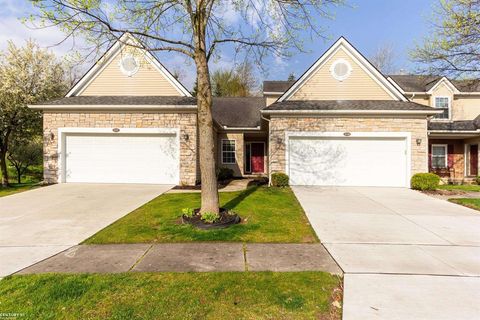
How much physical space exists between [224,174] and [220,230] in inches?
→ 398

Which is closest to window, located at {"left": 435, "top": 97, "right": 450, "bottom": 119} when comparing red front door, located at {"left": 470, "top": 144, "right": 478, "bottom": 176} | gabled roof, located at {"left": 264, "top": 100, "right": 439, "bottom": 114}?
red front door, located at {"left": 470, "top": 144, "right": 478, "bottom": 176}

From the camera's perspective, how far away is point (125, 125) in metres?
12.6

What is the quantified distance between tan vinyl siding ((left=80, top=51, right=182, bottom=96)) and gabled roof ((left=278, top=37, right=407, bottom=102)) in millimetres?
5938

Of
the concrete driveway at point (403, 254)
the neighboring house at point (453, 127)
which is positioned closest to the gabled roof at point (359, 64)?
the neighboring house at point (453, 127)

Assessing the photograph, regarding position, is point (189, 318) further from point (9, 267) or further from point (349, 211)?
point (349, 211)

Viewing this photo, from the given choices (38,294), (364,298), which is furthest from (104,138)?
(364,298)

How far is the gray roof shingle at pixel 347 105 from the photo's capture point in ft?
40.2

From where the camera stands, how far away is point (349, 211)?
7.77 m

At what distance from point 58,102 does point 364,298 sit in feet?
46.8

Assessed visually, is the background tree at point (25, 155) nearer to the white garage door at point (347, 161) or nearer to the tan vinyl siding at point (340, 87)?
the white garage door at point (347, 161)

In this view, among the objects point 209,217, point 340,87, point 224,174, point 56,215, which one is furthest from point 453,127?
point 56,215

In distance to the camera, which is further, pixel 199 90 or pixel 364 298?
pixel 199 90

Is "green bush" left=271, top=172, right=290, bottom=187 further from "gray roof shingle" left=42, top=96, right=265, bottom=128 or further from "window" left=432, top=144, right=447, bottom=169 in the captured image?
"window" left=432, top=144, right=447, bottom=169

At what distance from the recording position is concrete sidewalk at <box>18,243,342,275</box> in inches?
160
